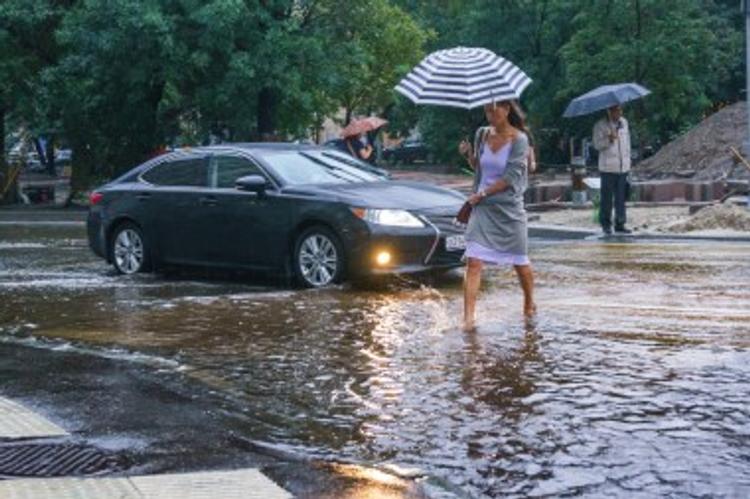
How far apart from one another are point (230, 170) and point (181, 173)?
0.80 meters

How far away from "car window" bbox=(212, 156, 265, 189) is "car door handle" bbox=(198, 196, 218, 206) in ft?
0.55

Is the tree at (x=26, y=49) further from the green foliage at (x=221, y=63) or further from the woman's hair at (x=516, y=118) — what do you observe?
the woman's hair at (x=516, y=118)

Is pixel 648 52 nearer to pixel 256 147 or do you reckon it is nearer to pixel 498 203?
pixel 256 147

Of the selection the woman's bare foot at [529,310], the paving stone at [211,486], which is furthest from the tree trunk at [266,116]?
the paving stone at [211,486]

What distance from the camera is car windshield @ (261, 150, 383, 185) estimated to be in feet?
42.9

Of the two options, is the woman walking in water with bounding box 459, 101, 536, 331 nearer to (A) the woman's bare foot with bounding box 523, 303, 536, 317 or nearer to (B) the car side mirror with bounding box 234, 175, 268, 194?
(A) the woman's bare foot with bounding box 523, 303, 536, 317

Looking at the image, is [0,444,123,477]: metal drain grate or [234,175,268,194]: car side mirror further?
[234,175,268,194]: car side mirror

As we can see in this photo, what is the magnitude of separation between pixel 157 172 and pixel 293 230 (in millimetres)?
2420

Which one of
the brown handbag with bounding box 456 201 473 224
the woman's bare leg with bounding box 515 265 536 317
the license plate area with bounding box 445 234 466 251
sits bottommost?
the woman's bare leg with bounding box 515 265 536 317

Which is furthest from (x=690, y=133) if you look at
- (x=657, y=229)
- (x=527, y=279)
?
(x=527, y=279)

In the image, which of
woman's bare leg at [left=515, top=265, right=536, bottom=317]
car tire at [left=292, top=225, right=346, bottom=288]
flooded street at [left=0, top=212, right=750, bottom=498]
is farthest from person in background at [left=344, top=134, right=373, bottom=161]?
woman's bare leg at [left=515, top=265, right=536, bottom=317]

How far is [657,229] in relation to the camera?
1906cm

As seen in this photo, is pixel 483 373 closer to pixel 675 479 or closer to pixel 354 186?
pixel 675 479

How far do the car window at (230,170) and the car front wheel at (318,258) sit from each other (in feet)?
3.44
